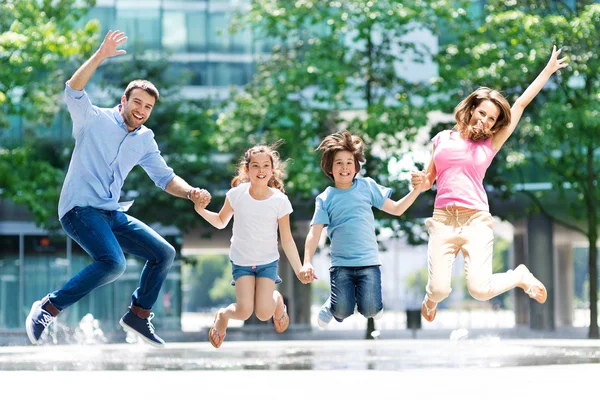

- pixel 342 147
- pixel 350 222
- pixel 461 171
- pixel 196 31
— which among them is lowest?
pixel 350 222

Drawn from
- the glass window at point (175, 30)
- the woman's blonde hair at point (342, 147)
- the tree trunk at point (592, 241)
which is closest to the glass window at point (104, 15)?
the glass window at point (175, 30)

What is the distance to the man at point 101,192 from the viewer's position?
8648mm

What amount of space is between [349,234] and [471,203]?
116cm

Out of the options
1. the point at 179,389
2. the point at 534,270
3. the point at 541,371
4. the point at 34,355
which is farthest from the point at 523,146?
the point at 179,389

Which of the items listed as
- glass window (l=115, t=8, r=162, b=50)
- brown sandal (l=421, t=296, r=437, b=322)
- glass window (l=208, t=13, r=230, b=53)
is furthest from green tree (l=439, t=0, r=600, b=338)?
brown sandal (l=421, t=296, r=437, b=322)

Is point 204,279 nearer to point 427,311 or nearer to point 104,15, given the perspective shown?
point 104,15

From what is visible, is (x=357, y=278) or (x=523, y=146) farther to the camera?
(x=523, y=146)

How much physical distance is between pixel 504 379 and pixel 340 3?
61.8 feet

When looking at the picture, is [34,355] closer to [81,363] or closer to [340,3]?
[81,363]

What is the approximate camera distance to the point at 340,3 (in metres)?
26.8

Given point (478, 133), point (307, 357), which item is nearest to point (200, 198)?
point (478, 133)

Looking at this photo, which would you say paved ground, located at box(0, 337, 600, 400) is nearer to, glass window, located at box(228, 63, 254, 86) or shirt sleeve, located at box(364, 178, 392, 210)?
shirt sleeve, located at box(364, 178, 392, 210)

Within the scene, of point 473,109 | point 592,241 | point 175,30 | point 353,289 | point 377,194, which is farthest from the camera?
point 175,30

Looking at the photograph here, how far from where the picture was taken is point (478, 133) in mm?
9328
